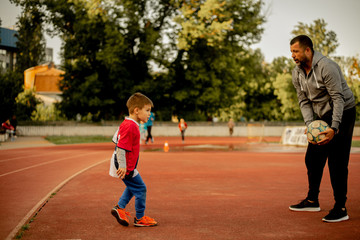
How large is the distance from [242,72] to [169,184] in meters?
30.5

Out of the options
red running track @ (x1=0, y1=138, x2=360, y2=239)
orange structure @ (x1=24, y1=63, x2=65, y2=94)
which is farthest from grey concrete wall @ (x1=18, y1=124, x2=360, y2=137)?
orange structure @ (x1=24, y1=63, x2=65, y2=94)

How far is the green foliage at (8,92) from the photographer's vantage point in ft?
94.4

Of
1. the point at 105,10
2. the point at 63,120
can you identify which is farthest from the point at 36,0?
the point at 63,120

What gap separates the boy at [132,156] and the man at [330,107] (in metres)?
2.05

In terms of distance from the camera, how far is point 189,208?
20.3 feet

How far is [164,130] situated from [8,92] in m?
14.3

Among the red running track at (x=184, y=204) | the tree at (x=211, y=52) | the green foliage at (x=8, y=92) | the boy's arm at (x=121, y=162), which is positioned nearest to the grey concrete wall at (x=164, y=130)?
the tree at (x=211, y=52)

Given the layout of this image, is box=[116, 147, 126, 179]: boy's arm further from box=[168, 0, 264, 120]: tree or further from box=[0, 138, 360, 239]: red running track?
box=[168, 0, 264, 120]: tree

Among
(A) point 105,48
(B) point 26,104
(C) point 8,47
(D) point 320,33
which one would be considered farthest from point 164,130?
(C) point 8,47

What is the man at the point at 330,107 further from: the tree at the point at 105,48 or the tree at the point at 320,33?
the tree at the point at 320,33

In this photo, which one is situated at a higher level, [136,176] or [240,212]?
[136,176]

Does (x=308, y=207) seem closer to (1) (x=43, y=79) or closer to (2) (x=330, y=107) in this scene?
(2) (x=330, y=107)

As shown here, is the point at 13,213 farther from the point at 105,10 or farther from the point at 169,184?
the point at 105,10

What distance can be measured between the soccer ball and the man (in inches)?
2.2
